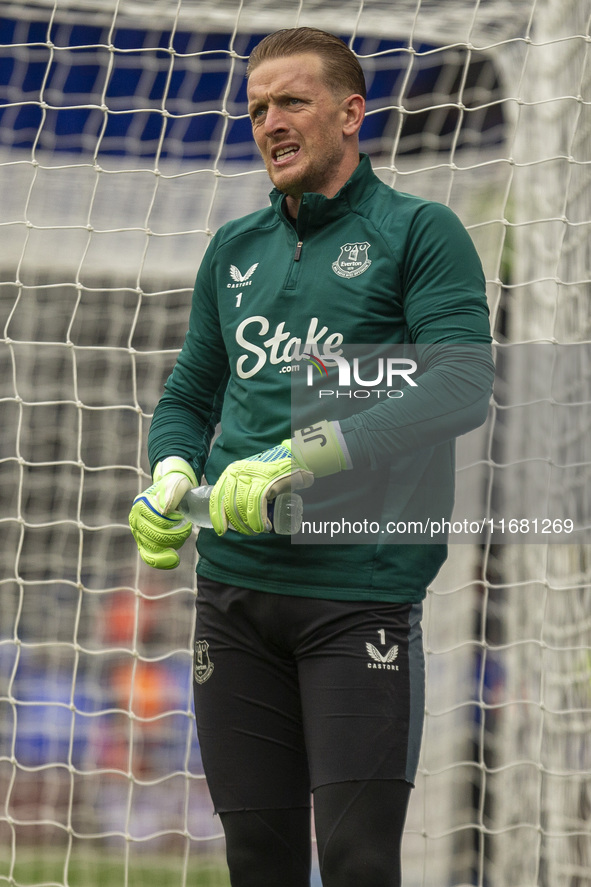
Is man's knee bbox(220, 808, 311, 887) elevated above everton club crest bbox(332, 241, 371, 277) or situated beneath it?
situated beneath

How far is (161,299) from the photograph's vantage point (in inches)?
112

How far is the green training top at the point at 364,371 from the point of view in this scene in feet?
3.79

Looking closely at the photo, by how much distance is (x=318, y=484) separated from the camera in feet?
3.97

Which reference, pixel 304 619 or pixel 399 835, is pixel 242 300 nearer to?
pixel 304 619

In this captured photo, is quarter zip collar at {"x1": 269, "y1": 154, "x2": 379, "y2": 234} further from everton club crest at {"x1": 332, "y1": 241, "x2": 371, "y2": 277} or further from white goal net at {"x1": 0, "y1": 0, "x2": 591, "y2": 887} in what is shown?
white goal net at {"x1": 0, "y1": 0, "x2": 591, "y2": 887}

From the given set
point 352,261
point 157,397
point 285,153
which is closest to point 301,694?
point 352,261

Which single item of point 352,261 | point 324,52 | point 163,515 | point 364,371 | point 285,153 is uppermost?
point 324,52

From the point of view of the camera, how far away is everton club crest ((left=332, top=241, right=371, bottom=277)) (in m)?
1.22

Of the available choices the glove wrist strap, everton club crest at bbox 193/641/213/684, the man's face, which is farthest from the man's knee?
the man's face

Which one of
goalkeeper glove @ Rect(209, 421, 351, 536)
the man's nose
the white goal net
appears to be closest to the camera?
goalkeeper glove @ Rect(209, 421, 351, 536)

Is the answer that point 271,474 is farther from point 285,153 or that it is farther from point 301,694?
point 285,153

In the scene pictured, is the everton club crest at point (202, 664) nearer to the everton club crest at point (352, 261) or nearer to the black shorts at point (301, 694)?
the black shorts at point (301, 694)

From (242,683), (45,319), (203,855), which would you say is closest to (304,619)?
(242,683)

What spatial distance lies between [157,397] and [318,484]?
1.69 meters
